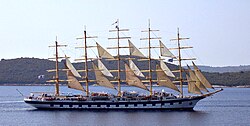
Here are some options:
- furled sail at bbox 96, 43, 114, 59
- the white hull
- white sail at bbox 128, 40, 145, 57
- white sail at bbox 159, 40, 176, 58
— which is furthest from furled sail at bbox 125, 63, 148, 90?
white sail at bbox 159, 40, 176, 58

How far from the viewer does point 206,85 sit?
347ft

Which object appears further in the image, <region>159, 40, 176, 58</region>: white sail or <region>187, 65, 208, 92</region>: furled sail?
<region>159, 40, 176, 58</region>: white sail

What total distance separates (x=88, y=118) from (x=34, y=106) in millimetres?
19998

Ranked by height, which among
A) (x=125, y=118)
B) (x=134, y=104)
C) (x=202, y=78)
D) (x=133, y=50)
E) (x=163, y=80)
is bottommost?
(x=125, y=118)

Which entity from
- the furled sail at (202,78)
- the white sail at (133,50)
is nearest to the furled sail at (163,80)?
the white sail at (133,50)

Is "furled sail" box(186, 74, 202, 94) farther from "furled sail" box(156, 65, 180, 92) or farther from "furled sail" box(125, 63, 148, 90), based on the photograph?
"furled sail" box(125, 63, 148, 90)

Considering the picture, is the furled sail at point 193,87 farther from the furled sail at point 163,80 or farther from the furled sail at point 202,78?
the furled sail at point 163,80

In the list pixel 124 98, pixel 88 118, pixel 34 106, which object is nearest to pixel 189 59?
pixel 124 98

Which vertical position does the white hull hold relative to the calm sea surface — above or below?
above

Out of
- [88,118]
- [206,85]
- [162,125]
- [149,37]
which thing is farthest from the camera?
[149,37]

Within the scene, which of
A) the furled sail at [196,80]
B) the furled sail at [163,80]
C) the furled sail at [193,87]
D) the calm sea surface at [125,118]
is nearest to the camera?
the calm sea surface at [125,118]

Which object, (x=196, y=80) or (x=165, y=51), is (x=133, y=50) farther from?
(x=196, y=80)

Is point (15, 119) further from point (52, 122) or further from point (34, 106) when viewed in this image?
point (34, 106)

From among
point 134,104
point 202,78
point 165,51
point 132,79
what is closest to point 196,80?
point 202,78
